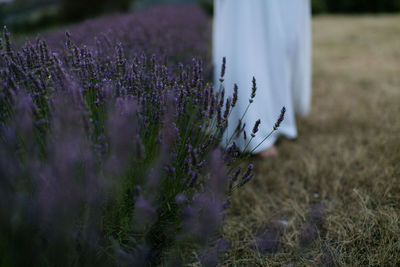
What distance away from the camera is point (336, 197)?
1864 mm

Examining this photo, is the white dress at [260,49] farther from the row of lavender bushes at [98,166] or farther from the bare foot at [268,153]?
the row of lavender bushes at [98,166]

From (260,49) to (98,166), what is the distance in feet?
5.19

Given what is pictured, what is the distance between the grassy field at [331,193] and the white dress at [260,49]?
35 centimetres

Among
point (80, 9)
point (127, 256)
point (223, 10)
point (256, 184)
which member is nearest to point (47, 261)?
point (127, 256)

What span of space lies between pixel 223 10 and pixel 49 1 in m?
13.1

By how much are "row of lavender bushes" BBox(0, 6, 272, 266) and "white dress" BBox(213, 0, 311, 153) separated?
982mm

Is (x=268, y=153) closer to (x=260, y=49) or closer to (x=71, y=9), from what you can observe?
(x=260, y=49)

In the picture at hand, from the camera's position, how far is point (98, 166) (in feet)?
3.48

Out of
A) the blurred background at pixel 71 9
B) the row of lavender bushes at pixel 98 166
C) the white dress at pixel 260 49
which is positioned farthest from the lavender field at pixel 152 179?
the blurred background at pixel 71 9

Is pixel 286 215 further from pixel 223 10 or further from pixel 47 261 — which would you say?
pixel 223 10

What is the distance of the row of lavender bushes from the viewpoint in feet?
2.77

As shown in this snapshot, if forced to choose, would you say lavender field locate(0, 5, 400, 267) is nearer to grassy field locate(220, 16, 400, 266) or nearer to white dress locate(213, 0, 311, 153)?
grassy field locate(220, 16, 400, 266)

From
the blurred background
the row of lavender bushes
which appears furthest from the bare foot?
the blurred background

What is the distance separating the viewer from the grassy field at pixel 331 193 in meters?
1.42
